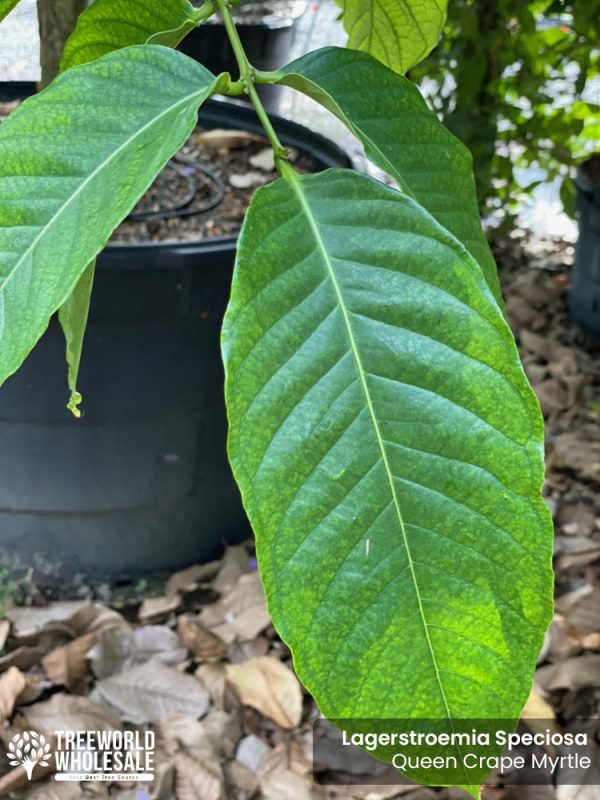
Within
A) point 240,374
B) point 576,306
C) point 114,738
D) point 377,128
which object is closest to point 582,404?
point 576,306

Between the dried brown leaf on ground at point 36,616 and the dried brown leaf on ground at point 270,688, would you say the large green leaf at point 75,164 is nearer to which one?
the dried brown leaf on ground at point 270,688

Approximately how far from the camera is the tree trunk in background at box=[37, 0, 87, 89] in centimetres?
114

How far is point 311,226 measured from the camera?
0.48 meters

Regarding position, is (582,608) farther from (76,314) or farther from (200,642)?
(76,314)

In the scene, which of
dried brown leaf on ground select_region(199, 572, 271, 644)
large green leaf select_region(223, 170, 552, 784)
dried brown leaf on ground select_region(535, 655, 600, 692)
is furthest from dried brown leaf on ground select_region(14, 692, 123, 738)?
large green leaf select_region(223, 170, 552, 784)

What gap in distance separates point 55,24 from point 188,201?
0.41 meters

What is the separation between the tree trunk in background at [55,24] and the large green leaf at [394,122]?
0.69 m

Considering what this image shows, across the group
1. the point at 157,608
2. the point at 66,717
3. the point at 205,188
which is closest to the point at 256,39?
the point at 205,188

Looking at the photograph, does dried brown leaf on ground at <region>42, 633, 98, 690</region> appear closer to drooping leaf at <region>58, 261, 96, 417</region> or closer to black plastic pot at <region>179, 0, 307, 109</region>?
drooping leaf at <region>58, 261, 96, 417</region>

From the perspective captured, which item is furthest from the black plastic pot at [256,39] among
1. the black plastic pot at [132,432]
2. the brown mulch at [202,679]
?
the brown mulch at [202,679]

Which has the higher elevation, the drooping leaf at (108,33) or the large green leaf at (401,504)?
the drooping leaf at (108,33)

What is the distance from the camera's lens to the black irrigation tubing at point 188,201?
4.73ft

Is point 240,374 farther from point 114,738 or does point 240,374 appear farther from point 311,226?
point 114,738

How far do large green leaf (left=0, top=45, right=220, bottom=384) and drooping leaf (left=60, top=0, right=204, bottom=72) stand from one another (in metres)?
0.10
